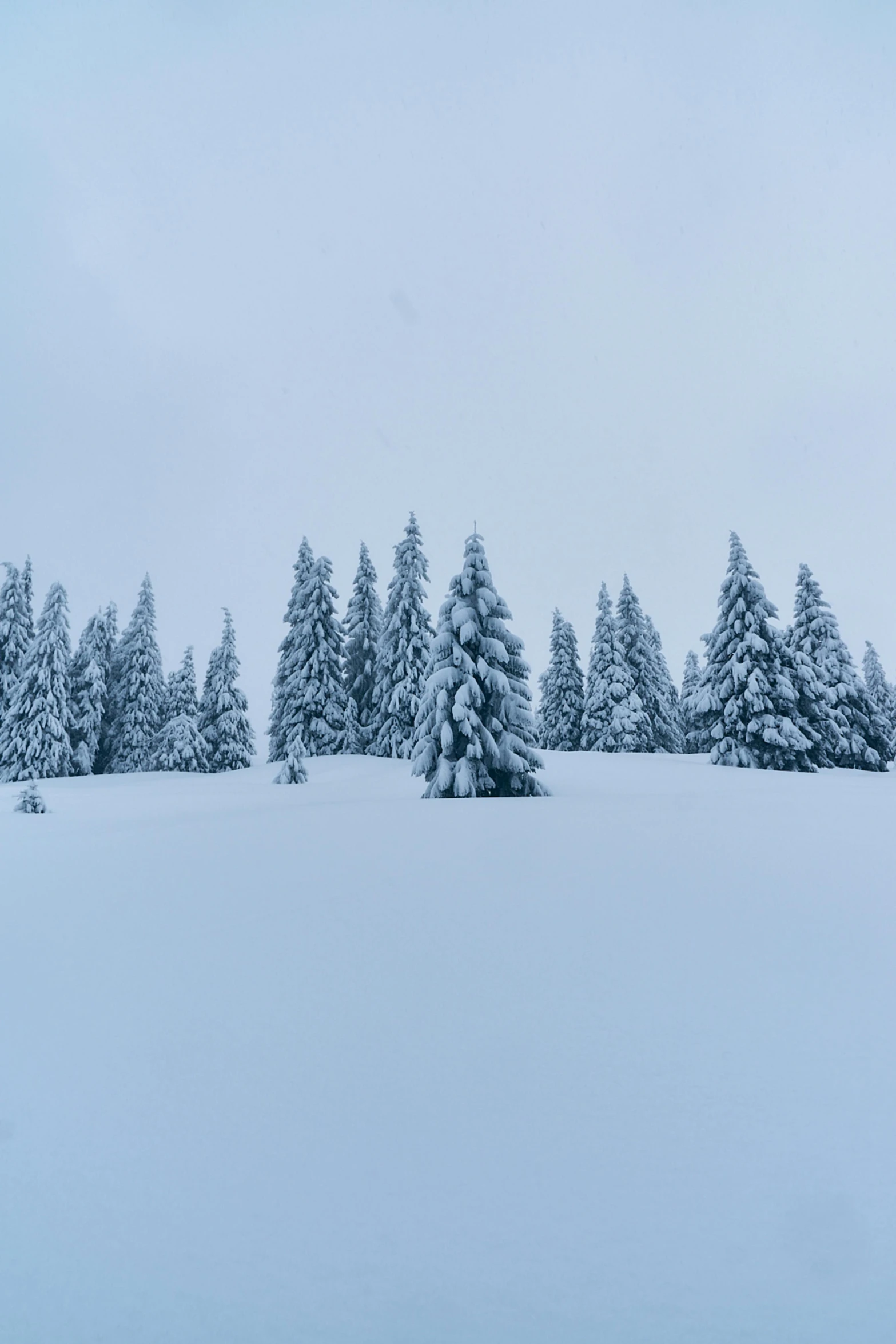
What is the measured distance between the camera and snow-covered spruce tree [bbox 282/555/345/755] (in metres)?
31.7

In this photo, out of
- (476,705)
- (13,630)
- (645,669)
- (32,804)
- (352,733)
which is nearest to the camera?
(32,804)

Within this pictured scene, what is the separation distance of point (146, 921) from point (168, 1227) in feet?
11.4

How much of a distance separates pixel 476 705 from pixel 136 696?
28.9 metres

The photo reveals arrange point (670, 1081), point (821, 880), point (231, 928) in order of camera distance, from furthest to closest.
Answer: point (821, 880) → point (231, 928) → point (670, 1081)

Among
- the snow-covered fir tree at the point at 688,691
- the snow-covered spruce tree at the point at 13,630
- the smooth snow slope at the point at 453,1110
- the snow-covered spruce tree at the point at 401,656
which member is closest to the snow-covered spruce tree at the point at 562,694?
the snow-covered fir tree at the point at 688,691

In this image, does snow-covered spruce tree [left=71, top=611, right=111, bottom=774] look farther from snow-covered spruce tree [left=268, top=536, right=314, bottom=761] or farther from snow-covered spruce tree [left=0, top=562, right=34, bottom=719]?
snow-covered spruce tree [left=268, top=536, right=314, bottom=761]

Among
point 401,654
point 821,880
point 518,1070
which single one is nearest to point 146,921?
point 518,1070

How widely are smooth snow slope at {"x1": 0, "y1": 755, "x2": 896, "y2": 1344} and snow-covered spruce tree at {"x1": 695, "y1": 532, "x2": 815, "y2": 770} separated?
1771 centimetres

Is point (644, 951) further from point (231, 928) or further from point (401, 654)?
point (401, 654)

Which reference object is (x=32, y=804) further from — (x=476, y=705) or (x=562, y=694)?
(x=562, y=694)

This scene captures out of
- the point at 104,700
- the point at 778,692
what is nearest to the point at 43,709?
the point at 104,700

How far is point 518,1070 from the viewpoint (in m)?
3.42

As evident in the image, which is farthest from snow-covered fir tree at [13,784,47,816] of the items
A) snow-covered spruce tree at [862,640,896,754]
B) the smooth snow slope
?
snow-covered spruce tree at [862,640,896,754]

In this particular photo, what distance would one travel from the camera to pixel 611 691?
3638cm
